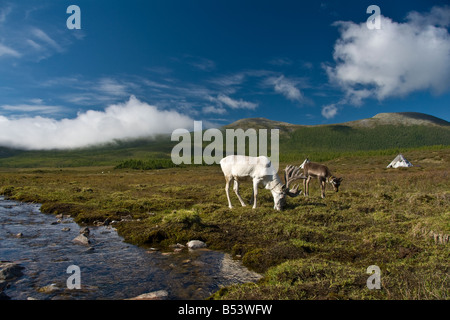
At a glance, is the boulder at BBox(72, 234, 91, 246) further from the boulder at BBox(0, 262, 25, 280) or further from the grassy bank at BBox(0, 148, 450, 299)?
the boulder at BBox(0, 262, 25, 280)

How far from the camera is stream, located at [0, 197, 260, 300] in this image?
21.6ft

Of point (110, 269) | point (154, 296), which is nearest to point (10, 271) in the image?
point (110, 269)

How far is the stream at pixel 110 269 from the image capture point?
658 cm

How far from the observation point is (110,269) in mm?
8094

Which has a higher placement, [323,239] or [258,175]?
[258,175]

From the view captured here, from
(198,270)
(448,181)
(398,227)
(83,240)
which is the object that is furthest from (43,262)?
(448,181)

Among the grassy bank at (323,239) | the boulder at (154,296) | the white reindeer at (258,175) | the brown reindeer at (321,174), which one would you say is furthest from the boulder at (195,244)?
the brown reindeer at (321,174)

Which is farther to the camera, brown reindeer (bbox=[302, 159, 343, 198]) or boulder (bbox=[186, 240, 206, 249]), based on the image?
brown reindeer (bbox=[302, 159, 343, 198])

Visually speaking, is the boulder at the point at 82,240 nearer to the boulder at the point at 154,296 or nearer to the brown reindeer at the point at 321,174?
the boulder at the point at 154,296

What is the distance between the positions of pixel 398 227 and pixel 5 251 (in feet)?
51.7

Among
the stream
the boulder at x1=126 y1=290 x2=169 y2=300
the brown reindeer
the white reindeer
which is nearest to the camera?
the boulder at x1=126 y1=290 x2=169 y2=300

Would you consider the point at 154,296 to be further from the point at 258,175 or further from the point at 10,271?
the point at 258,175

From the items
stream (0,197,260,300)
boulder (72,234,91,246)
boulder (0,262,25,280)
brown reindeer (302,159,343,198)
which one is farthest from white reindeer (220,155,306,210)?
A: boulder (0,262,25,280)
